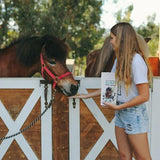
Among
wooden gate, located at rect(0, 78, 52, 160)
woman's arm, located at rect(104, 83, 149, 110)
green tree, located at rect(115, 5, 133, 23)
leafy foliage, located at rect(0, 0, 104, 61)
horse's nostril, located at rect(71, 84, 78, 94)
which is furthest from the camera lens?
green tree, located at rect(115, 5, 133, 23)

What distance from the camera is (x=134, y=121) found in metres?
1.67

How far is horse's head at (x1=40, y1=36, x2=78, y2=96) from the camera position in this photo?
7.40ft

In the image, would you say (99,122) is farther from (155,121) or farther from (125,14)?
(125,14)

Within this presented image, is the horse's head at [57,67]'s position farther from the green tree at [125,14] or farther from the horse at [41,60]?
the green tree at [125,14]

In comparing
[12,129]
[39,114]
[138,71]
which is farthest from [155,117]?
[12,129]

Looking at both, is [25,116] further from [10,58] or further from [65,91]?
[10,58]

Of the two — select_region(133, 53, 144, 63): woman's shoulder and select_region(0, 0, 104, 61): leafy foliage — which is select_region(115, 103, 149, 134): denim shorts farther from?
select_region(0, 0, 104, 61): leafy foliage

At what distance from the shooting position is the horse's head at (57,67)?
2.26 meters

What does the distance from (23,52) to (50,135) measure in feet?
3.41

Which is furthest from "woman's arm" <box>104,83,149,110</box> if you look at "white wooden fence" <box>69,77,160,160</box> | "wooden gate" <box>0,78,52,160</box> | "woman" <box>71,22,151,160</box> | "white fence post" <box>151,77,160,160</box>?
"wooden gate" <box>0,78,52,160</box>

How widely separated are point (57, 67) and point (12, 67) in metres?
0.74

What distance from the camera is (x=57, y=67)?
238cm

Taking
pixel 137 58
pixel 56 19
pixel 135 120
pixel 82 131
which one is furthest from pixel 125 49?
pixel 56 19

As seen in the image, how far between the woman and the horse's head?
0.65m
